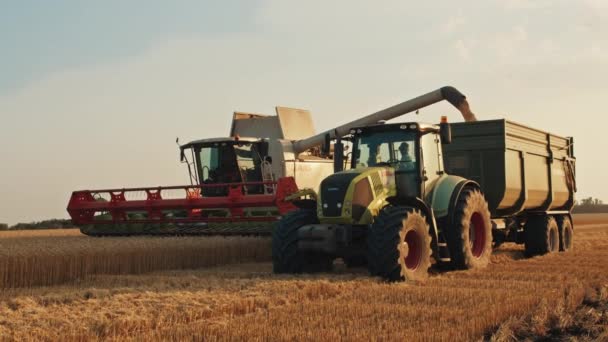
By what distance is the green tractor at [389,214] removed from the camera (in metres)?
8.66

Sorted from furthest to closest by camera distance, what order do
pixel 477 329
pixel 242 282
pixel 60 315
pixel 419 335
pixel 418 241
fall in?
1. pixel 418 241
2. pixel 242 282
3. pixel 60 315
4. pixel 477 329
5. pixel 419 335

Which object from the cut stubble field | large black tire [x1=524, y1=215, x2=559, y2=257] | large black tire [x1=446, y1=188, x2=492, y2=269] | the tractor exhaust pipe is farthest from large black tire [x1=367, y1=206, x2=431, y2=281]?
the tractor exhaust pipe

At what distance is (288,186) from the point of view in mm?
12461

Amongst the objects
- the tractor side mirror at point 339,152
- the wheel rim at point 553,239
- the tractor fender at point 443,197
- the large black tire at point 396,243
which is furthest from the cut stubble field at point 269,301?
the wheel rim at point 553,239

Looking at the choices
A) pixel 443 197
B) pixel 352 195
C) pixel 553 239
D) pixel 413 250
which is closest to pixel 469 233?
pixel 443 197

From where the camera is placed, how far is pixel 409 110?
18156 millimetres

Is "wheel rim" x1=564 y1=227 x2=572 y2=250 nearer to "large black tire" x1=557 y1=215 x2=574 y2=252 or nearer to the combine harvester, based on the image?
"large black tire" x1=557 y1=215 x2=574 y2=252

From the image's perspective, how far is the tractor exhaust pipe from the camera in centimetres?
1614

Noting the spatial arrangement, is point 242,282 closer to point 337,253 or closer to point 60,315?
point 337,253

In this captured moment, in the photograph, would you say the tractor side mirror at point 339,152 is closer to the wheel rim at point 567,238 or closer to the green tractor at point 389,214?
the green tractor at point 389,214

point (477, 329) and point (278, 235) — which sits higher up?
point (278, 235)

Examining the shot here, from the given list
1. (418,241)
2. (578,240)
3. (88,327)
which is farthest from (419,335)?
(578,240)

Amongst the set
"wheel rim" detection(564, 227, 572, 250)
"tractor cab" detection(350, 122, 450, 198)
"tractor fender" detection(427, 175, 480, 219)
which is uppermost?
"tractor cab" detection(350, 122, 450, 198)

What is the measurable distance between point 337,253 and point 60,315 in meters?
3.93
